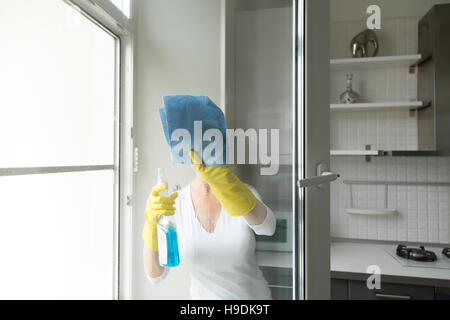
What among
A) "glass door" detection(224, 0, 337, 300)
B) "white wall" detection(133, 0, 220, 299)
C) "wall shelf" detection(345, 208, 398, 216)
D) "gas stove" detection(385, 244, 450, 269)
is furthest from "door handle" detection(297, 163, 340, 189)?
"wall shelf" detection(345, 208, 398, 216)

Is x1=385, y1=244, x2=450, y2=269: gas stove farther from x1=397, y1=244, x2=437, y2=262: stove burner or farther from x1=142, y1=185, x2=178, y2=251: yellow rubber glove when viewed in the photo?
x1=142, y1=185, x2=178, y2=251: yellow rubber glove

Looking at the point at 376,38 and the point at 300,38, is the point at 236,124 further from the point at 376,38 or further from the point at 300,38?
the point at 376,38

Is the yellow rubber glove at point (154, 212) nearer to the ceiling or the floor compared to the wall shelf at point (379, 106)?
nearer to the floor

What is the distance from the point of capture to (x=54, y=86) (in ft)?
1.64

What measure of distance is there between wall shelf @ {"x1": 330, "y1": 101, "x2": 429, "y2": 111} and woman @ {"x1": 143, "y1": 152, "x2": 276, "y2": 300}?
1.48 metres

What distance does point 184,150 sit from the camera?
50cm

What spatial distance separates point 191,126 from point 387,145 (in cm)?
187

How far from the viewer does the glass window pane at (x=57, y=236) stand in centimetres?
48

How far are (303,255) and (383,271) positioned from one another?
41.9 inches

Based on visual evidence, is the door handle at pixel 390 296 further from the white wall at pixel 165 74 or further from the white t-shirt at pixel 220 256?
the white wall at pixel 165 74

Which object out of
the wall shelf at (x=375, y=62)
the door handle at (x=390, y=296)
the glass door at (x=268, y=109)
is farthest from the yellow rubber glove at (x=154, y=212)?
the wall shelf at (x=375, y=62)

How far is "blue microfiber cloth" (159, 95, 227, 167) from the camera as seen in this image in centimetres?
49

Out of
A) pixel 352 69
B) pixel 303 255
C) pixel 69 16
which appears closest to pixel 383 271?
pixel 303 255

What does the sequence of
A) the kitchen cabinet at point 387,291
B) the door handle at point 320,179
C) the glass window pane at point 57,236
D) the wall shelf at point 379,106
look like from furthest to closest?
the wall shelf at point 379,106, the kitchen cabinet at point 387,291, the door handle at point 320,179, the glass window pane at point 57,236
